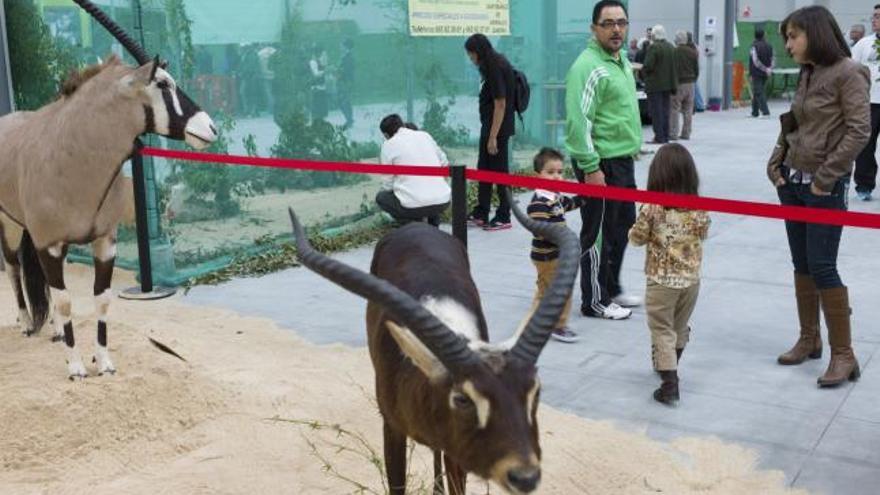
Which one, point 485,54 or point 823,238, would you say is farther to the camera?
point 485,54

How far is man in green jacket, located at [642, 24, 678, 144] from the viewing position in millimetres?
14773

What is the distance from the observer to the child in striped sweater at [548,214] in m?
5.75

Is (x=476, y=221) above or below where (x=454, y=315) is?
below

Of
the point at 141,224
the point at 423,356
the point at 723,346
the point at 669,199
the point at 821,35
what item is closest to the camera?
the point at 423,356

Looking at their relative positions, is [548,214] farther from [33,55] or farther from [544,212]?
[33,55]

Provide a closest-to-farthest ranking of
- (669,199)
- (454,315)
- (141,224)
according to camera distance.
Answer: (454,315)
(669,199)
(141,224)

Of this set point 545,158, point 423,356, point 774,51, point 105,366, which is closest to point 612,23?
point 545,158

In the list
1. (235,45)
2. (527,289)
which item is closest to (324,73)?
(235,45)

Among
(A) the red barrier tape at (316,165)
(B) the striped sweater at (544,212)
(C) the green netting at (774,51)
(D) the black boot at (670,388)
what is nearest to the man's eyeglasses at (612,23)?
(B) the striped sweater at (544,212)

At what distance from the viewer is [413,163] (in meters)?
7.58

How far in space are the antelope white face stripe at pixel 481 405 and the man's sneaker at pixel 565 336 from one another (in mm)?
3461

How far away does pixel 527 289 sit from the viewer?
719 cm

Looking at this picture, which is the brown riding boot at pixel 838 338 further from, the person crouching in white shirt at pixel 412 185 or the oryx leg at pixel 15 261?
the oryx leg at pixel 15 261

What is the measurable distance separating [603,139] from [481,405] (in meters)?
3.97
